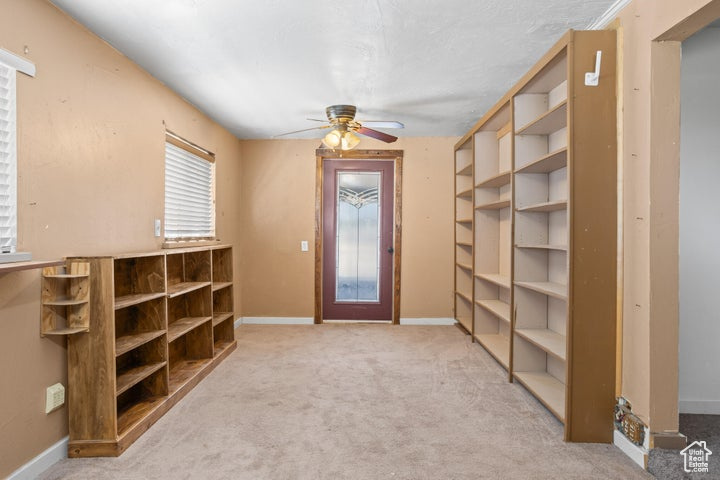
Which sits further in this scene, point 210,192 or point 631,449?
point 210,192

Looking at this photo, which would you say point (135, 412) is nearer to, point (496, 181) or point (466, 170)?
point (496, 181)

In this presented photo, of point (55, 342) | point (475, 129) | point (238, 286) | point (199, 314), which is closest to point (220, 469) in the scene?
point (55, 342)

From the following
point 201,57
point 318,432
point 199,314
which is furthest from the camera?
point 199,314

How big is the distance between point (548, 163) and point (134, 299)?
9.18ft

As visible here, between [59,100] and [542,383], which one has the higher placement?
[59,100]

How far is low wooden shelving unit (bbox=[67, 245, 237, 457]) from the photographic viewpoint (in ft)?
7.10

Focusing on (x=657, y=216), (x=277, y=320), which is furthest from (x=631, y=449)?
(x=277, y=320)

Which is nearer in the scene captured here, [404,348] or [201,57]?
[201,57]

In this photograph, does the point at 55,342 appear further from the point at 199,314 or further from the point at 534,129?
the point at 534,129

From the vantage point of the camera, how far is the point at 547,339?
2.78 m

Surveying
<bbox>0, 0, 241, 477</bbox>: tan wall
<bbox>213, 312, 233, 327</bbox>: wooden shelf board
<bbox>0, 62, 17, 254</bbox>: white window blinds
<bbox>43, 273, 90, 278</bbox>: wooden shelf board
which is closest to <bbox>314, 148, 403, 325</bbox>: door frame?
<bbox>213, 312, 233, 327</bbox>: wooden shelf board

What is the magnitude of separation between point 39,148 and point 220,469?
1.86m

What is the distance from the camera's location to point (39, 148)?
2014mm

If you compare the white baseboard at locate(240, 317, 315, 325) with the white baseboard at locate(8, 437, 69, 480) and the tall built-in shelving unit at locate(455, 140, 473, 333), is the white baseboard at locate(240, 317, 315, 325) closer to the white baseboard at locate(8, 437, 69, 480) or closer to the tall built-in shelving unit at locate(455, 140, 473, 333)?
the tall built-in shelving unit at locate(455, 140, 473, 333)
